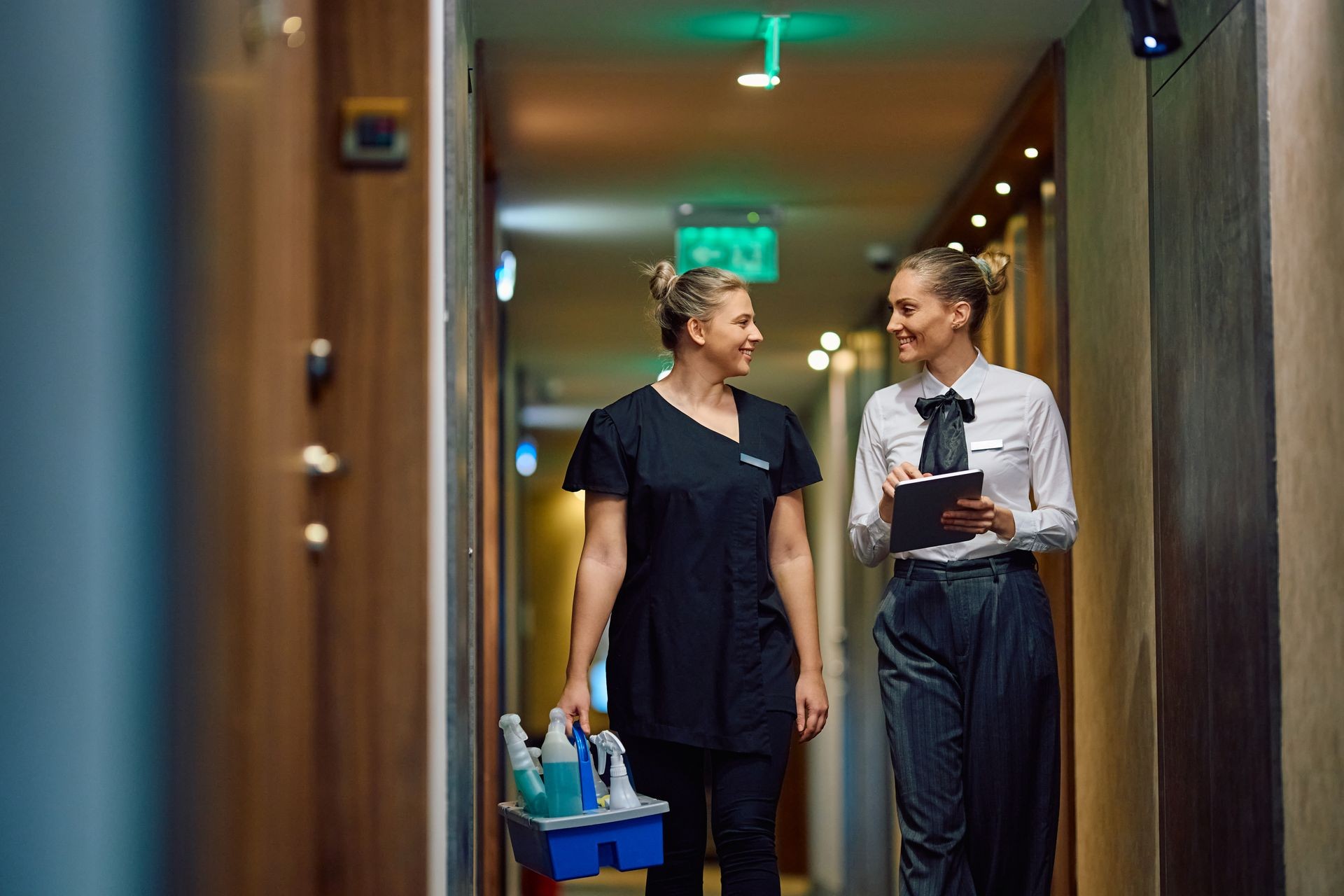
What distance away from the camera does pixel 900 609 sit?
9.51 feet

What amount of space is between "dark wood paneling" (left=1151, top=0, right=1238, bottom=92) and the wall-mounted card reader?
1.42 m

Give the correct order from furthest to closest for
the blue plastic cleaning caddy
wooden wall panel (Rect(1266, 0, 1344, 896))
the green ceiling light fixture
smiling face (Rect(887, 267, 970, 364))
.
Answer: the green ceiling light fixture, smiling face (Rect(887, 267, 970, 364)), the blue plastic cleaning caddy, wooden wall panel (Rect(1266, 0, 1344, 896))

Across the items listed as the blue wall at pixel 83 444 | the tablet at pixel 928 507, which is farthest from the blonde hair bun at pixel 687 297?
the blue wall at pixel 83 444

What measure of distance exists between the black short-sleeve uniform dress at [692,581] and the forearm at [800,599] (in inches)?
2.0

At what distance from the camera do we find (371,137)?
230 cm

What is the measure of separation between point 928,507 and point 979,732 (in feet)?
1.53

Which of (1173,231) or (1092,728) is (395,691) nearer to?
(1173,231)

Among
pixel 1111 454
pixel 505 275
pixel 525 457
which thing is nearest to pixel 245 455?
pixel 1111 454

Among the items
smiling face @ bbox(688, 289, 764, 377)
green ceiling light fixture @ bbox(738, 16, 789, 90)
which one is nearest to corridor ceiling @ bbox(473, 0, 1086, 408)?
green ceiling light fixture @ bbox(738, 16, 789, 90)

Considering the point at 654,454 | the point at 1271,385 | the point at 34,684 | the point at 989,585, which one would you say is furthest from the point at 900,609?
the point at 34,684

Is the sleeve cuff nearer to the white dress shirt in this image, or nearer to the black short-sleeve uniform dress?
the white dress shirt

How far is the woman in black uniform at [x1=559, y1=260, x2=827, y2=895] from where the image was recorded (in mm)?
2838

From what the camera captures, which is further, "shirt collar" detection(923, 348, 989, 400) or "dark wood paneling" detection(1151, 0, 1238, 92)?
"shirt collar" detection(923, 348, 989, 400)

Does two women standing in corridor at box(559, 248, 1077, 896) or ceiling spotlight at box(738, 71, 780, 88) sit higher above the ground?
ceiling spotlight at box(738, 71, 780, 88)
